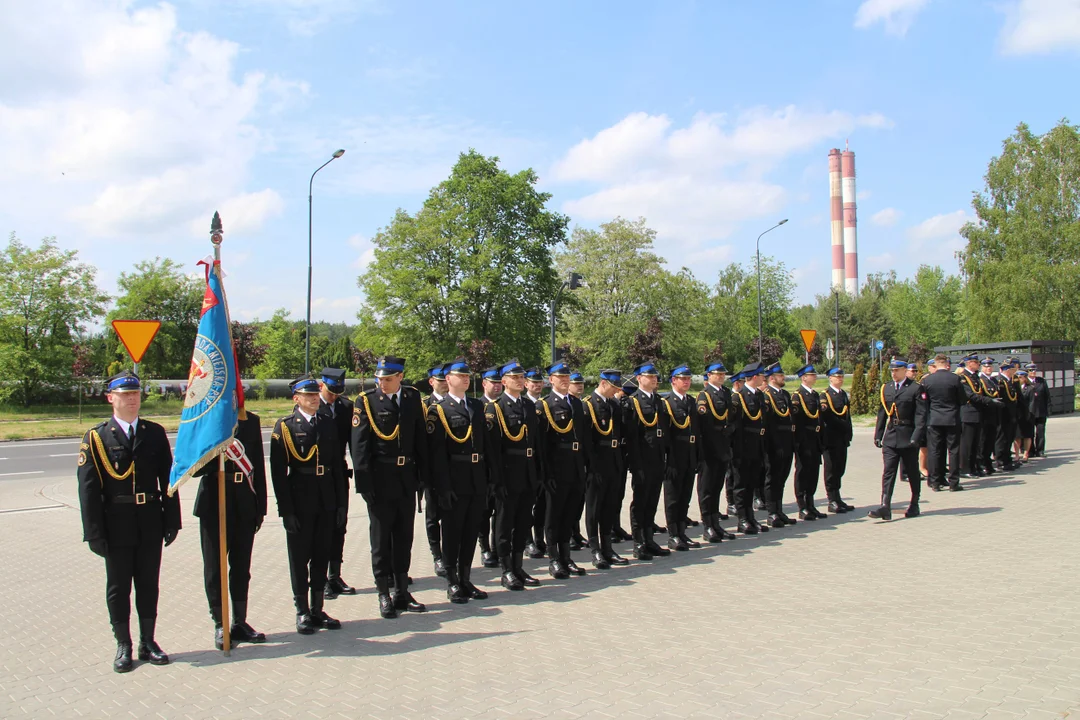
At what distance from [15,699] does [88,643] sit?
3.54ft

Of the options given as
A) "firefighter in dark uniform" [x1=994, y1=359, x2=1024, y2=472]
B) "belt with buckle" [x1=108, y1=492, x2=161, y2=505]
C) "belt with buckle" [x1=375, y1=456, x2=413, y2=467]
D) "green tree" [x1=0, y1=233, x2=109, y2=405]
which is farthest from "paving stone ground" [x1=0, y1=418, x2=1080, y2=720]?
"green tree" [x1=0, y1=233, x2=109, y2=405]

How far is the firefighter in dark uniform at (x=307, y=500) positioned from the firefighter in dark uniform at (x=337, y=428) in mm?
194

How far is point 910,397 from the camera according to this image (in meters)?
10.0

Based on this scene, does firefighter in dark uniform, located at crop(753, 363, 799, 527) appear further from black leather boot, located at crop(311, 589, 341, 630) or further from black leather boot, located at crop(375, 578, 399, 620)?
black leather boot, located at crop(311, 589, 341, 630)

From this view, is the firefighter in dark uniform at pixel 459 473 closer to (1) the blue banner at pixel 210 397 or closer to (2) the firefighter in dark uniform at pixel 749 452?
(1) the blue banner at pixel 210 397

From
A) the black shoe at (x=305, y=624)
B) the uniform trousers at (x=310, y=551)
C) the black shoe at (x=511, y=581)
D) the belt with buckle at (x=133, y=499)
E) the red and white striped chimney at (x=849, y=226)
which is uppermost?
the red and white striped chimney at (x=849, y=226)

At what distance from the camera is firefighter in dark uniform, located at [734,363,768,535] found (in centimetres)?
954

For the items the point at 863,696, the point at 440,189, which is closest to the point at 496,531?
the point at 863,696

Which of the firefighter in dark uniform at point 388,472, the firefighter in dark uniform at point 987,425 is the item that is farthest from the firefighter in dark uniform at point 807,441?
the firefighter in dark uniform at point 388,472

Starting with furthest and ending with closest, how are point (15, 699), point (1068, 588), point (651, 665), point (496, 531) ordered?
point (496, 531) → point (1068, 588) → point (651, 665) → point (15, 699)

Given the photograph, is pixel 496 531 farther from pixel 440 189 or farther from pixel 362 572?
pixel 440 189

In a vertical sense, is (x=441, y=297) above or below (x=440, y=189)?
below

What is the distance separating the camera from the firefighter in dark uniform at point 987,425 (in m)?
13.7

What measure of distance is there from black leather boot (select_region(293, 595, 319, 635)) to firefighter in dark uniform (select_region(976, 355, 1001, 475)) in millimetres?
11836
